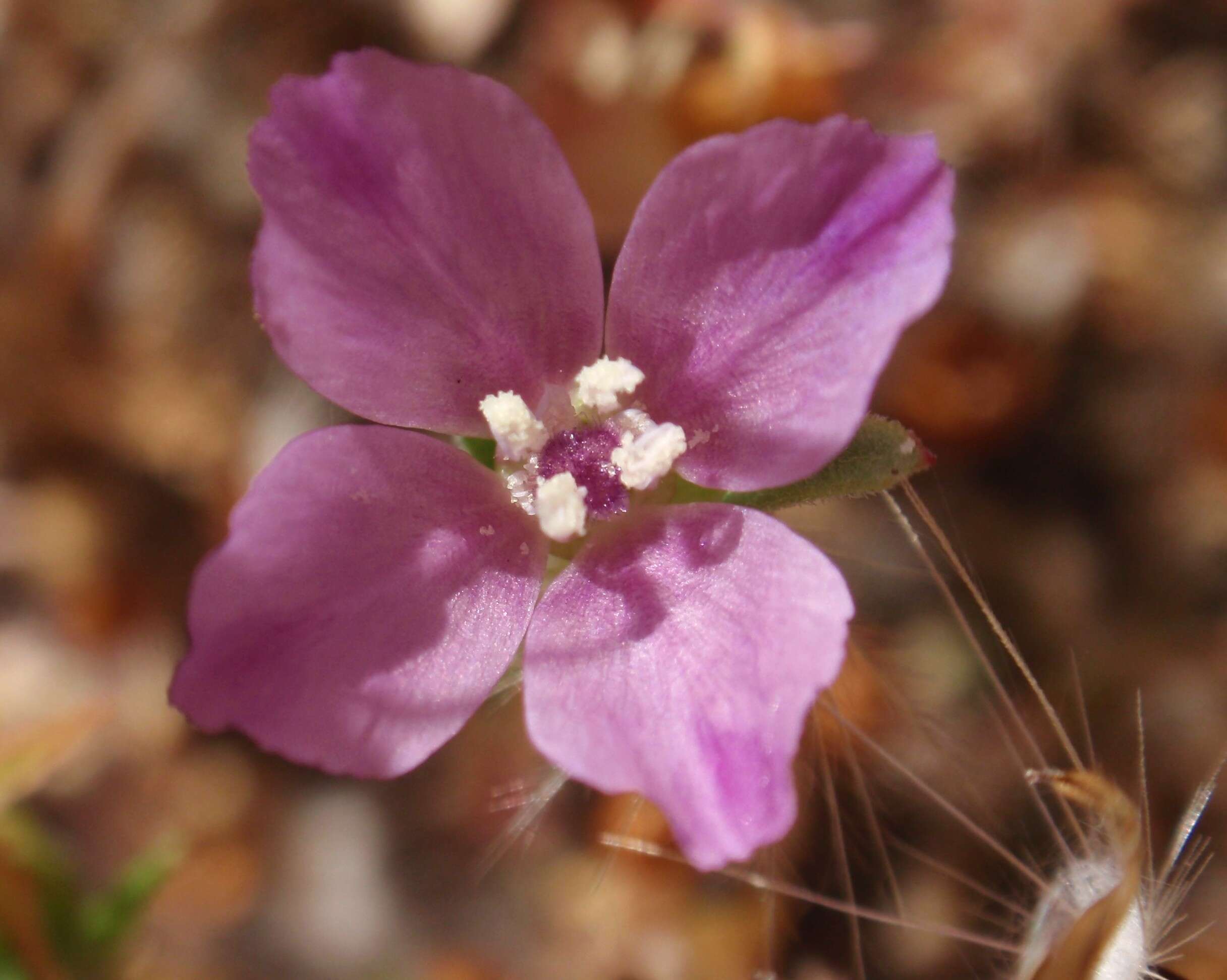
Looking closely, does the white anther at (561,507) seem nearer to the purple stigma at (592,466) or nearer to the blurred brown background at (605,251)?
the purple stigma at (592,466)

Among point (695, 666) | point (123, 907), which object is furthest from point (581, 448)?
point (123, 907)

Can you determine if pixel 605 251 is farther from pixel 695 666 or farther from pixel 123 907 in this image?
pixel 123 907

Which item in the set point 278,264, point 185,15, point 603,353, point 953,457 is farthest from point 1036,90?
point 278,264

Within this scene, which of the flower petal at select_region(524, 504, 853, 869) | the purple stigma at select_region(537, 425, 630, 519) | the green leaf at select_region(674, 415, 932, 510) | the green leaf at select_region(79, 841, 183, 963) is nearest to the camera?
the flower petal at select_region(524, 504, 853, 869)

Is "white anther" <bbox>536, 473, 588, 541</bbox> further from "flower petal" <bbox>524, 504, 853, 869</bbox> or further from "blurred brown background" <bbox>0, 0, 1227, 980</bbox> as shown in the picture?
"blurred brown background" <bbox>0, 0, 1227, 980</bbox>

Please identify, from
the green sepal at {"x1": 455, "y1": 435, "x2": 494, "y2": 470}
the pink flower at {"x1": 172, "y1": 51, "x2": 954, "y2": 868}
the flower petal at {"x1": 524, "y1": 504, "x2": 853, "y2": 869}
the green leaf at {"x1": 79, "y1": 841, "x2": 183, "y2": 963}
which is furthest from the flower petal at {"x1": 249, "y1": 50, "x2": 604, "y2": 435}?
the green leaf at {"x1": 79, "y1": 841, "x2": 183, "y2": 963}

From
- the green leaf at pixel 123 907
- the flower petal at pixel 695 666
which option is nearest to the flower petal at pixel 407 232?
the flower petal at pixel 695 666

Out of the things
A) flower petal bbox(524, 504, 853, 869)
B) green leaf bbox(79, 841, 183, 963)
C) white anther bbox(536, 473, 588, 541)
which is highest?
white anther bbox(536, 473, 588, 541)

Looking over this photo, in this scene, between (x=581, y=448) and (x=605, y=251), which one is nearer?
(x=581, y=448)
